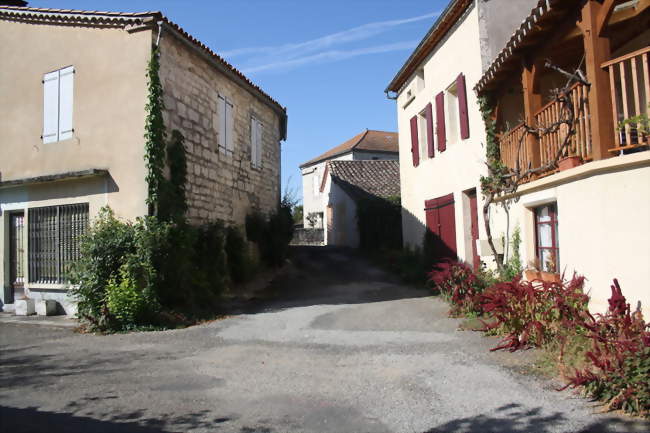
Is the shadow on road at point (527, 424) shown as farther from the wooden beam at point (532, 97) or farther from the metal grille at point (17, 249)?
the metal grille at point (17, 249)

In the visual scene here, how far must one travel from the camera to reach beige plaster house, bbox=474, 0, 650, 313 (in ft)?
15.9

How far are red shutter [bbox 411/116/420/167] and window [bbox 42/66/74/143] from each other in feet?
27.1

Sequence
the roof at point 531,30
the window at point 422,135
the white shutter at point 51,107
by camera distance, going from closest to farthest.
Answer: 1. the roof at point 531,30
2. the white shutter at point 51,107
3. the window at point 422,135

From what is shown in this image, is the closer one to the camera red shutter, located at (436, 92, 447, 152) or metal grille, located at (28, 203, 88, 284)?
metal grille, located at (28, 203, 88, 284)

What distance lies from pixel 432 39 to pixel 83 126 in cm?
776

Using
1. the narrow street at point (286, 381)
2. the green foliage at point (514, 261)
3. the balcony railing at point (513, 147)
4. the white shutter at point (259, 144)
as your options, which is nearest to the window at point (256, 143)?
the white shutter at point (259, 144)

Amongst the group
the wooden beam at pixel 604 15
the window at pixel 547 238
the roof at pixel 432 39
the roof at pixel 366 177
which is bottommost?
the window at pixel 547 238

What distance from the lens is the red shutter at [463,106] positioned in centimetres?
976

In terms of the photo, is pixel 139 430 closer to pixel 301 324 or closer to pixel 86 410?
pixel 86 410

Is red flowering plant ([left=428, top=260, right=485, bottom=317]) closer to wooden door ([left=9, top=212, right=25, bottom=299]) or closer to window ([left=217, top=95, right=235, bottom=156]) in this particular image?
window ([left=217, top=95, right=235, bottom=156])

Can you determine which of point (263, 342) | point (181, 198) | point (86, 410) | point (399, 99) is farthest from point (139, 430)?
point (399, 99)

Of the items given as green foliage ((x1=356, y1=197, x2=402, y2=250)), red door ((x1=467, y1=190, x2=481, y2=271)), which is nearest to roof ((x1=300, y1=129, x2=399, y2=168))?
green foliage ((x1=356, y1=197, x2=402, y2=250))

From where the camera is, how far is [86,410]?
4.12 meters

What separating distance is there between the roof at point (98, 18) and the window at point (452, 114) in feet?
16.8
